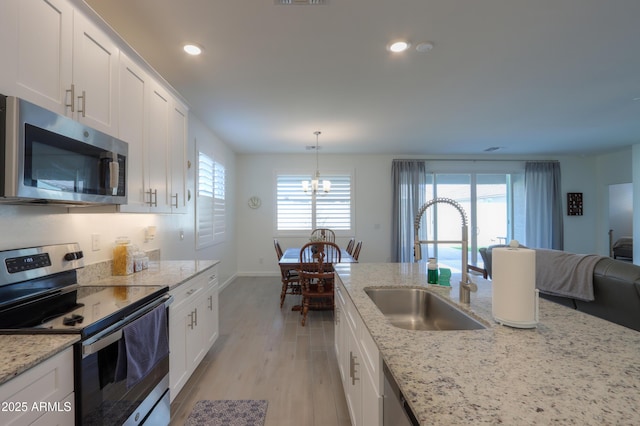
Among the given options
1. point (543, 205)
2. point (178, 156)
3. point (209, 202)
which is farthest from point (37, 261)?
point (543, 205)

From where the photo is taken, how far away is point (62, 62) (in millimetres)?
1327

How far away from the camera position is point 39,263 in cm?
144

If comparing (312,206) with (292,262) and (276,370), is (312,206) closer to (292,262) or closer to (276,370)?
(292,262)

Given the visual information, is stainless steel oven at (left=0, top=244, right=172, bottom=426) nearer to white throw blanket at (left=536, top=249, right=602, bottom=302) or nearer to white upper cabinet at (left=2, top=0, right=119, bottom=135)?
white upper cabinet at (left=2, top=0, right=119, bottom=135)

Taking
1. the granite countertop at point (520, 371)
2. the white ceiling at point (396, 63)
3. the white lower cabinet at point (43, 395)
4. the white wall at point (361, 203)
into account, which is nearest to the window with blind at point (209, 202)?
the white ceiling at point (396, 63)

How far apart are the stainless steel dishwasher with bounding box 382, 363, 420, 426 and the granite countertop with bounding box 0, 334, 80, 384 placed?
1.13 m

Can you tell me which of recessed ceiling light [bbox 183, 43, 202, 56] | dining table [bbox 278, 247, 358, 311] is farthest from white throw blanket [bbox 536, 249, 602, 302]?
recessed ceiling light [bbox 183, 43, 202, 56]

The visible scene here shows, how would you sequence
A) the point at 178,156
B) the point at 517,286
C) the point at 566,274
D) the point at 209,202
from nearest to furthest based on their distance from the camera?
the point at 517,286
the point at 178,156
the point at 566,274
the point at 209,202

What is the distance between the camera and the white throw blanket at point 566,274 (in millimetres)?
2537

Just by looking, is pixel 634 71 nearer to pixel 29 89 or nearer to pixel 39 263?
pixel 29 89

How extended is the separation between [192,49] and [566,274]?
3.82 metres

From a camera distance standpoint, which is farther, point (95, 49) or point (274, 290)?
point (274, 290)

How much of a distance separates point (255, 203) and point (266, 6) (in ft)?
14.8

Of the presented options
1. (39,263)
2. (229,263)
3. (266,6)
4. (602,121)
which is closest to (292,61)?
(266,6)
